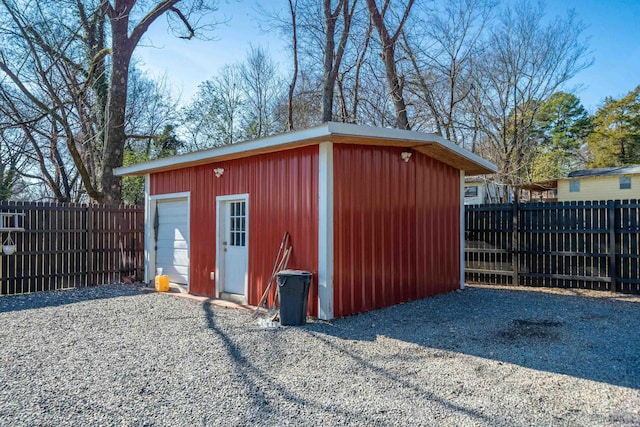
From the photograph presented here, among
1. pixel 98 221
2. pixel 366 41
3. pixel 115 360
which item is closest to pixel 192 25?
pixel 366 41

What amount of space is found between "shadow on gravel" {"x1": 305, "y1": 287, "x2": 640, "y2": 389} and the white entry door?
1.95 m

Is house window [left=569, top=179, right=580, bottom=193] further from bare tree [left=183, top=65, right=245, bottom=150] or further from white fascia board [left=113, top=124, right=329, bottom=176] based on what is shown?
white fascia board [left=113, top=124, right=329, bottom=176]

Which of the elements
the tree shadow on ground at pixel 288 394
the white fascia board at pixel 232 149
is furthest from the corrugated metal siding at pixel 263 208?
the tree shadow on ground at pixel 288 394

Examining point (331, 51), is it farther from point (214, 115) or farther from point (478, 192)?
point (478, 192)

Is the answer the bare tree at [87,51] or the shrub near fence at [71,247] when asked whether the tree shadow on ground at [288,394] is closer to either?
Result: the shrub near fence at [71,247]

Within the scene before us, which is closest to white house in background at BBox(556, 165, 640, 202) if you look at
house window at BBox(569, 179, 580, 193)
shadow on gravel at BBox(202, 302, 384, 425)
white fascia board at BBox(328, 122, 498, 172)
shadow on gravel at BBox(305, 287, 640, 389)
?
house window at BBox(569, 179, 580, 193)

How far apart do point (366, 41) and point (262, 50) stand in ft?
20.5

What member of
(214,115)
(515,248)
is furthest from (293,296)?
(214,115)

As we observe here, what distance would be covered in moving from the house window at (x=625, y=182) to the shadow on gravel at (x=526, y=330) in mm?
16637

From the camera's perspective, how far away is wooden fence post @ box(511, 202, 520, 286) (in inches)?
331

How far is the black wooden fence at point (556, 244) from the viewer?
7398mm

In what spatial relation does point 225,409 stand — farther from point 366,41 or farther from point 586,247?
point 366,41

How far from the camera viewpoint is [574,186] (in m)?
21.4

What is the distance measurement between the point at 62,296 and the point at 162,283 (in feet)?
5.52
